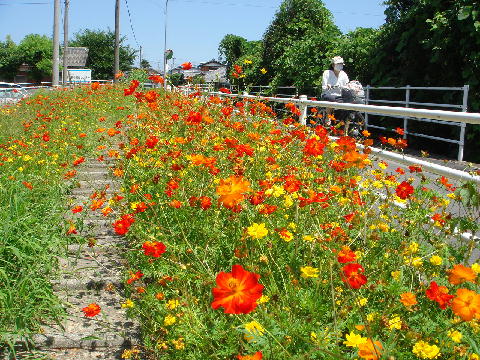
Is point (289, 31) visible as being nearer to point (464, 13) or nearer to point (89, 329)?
point (464, 13)

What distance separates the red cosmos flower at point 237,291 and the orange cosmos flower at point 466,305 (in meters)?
0.48

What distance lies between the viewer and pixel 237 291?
1.31m

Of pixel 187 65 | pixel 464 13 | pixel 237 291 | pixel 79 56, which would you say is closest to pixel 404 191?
pixel 237 291

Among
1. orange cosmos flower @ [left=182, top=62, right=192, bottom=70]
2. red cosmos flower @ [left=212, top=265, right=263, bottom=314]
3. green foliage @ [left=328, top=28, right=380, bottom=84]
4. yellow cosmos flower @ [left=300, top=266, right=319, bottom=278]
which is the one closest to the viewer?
red cosmos flower @ [left=212, top=265, right=263, bottom=314]

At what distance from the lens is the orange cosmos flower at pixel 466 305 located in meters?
1.28

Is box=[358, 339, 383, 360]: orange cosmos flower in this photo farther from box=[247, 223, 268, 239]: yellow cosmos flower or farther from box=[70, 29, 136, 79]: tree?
box=[70, 29, 136, 79]: tree

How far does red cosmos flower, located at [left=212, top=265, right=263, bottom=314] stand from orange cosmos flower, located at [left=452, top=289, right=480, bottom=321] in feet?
1.58

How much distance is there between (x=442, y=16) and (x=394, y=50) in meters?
2.22

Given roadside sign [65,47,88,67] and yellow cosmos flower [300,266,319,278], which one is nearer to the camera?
yellow cosmos flower [300,266,319,278]

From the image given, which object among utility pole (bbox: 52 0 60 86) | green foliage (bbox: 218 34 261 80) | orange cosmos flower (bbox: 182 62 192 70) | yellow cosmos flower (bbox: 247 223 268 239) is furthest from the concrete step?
green foliage (bbox: 218 34 261 80)

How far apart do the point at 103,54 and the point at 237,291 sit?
75547 millimetres

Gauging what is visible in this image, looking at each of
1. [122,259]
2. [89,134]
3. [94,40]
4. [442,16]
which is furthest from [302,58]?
[94,40]

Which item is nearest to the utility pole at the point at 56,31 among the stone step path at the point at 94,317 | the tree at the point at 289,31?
the tree at the point at 289,31

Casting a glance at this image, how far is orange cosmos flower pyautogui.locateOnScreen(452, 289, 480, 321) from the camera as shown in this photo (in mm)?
1279
